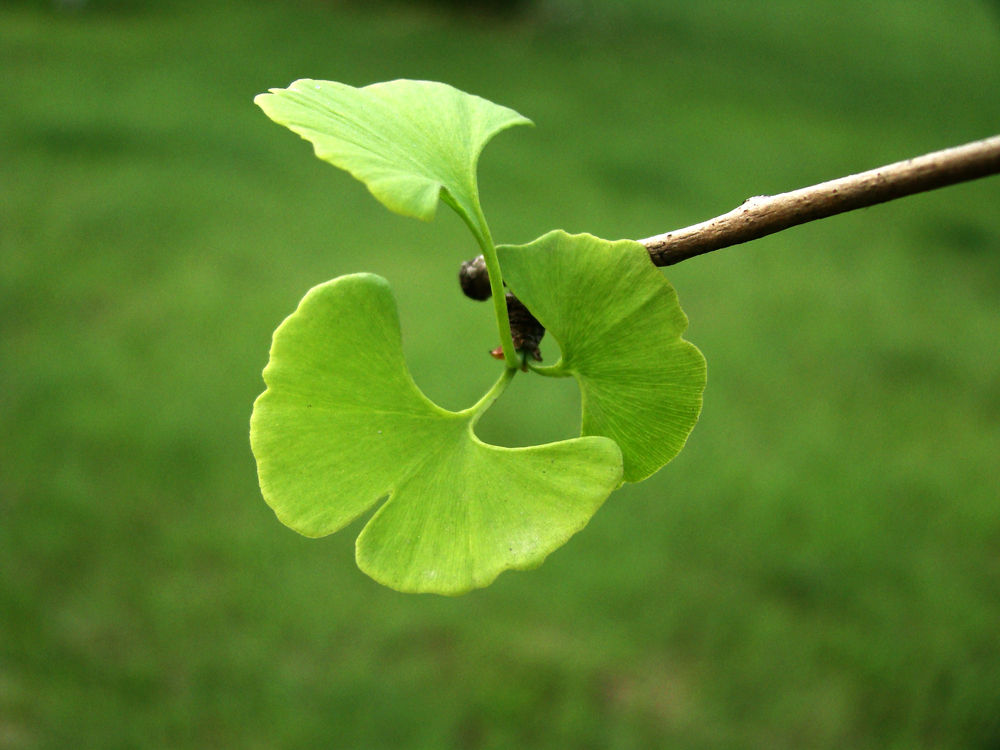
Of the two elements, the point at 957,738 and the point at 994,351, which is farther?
the point at 994,351

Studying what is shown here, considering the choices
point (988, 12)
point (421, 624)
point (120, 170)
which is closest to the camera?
point (421, 624)

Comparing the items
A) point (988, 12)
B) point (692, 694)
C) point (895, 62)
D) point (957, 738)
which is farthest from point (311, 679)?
point (988, 12)

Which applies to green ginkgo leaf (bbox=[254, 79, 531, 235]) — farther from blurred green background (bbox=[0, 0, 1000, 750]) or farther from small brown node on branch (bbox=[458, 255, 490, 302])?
blurred green background (bbox=[0, 0, 1000, 750])

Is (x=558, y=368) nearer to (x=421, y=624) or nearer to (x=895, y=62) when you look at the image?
(x=421, y=624)

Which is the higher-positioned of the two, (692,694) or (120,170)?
(120,170)

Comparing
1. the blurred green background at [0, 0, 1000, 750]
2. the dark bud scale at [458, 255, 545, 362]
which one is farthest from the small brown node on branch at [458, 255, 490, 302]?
the blurred green background at [0, 0, 1000, 750]

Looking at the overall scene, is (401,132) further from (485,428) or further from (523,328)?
(485,428)

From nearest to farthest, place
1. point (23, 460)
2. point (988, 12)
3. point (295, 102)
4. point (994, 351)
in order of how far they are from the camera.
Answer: point (295, 102), point (23, 460), point (994, 351), point (988, 12)
